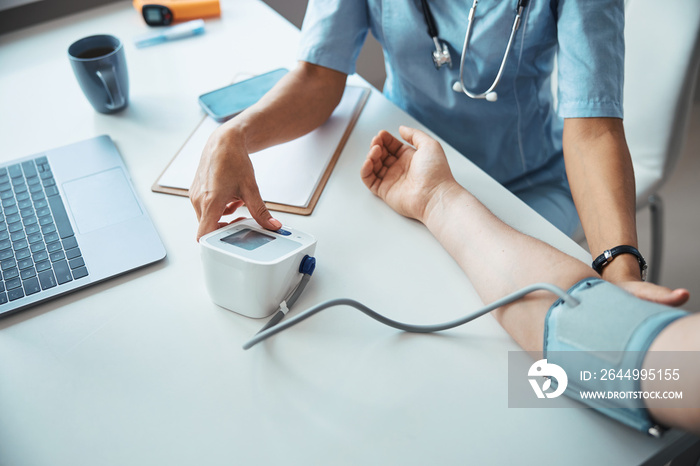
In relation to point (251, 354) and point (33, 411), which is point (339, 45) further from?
point (33, 411)

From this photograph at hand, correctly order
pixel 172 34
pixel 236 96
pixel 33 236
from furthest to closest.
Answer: pixel 172 34 < pixel 236 96 < pixel 33 236

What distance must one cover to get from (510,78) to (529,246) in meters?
0.42

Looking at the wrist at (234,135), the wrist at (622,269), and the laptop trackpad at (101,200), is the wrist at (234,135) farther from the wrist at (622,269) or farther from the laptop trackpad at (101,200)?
the wrist at (622,269)

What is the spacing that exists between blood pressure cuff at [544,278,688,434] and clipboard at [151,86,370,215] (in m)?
0.37

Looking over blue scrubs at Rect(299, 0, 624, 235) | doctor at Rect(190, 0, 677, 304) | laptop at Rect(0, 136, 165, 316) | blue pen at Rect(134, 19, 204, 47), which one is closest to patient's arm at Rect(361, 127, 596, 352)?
doctor at Rect(190, 0, 677, 304)

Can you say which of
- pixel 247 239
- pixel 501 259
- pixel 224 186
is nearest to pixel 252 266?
pixel 247 239

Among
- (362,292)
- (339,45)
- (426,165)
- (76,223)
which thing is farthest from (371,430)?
(339,45)

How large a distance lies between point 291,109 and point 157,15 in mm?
542

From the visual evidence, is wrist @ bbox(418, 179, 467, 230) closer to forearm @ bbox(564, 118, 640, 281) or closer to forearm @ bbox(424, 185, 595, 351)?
forearm @ bbox(424, 185, 595, 351)

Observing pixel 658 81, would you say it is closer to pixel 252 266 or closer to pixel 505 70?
pixel 505 70

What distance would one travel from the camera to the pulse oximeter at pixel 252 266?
59cm

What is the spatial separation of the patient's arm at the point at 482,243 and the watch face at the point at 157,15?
69 centimetres

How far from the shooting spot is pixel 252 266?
1.91 ft

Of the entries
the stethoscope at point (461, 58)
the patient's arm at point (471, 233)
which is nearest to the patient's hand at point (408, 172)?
the patient's arm at point (471, 233)
